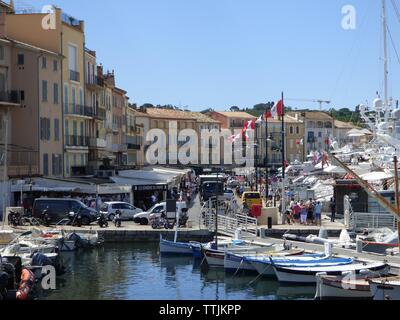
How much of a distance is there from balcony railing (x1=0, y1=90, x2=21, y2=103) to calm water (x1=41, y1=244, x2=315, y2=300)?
21565 mm

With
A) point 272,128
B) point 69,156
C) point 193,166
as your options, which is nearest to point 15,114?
point 69,156

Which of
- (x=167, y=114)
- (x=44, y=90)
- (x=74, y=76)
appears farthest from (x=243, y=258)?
(x=167, y=114)

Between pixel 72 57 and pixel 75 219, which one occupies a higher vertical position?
pixel 72 57

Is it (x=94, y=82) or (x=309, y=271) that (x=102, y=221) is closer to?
(x=309, y=271)

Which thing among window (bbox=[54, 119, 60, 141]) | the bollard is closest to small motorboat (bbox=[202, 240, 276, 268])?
the bollard

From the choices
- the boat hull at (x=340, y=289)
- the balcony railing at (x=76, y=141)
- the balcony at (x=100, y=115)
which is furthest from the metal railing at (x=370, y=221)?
the balcony at (x=100, y=115)

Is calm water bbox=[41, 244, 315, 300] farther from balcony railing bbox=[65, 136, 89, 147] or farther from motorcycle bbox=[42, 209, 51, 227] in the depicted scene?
balcony railing bbox=[65, 136, 89, 147]

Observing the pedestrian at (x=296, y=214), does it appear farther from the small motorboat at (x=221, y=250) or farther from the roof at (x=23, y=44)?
the roof at (x=23, y=44)

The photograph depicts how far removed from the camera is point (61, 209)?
1897 inches

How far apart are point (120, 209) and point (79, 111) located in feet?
64.7

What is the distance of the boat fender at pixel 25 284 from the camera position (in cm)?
2433

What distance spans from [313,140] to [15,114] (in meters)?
112

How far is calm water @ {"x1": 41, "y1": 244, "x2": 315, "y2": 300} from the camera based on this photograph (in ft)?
97.4
